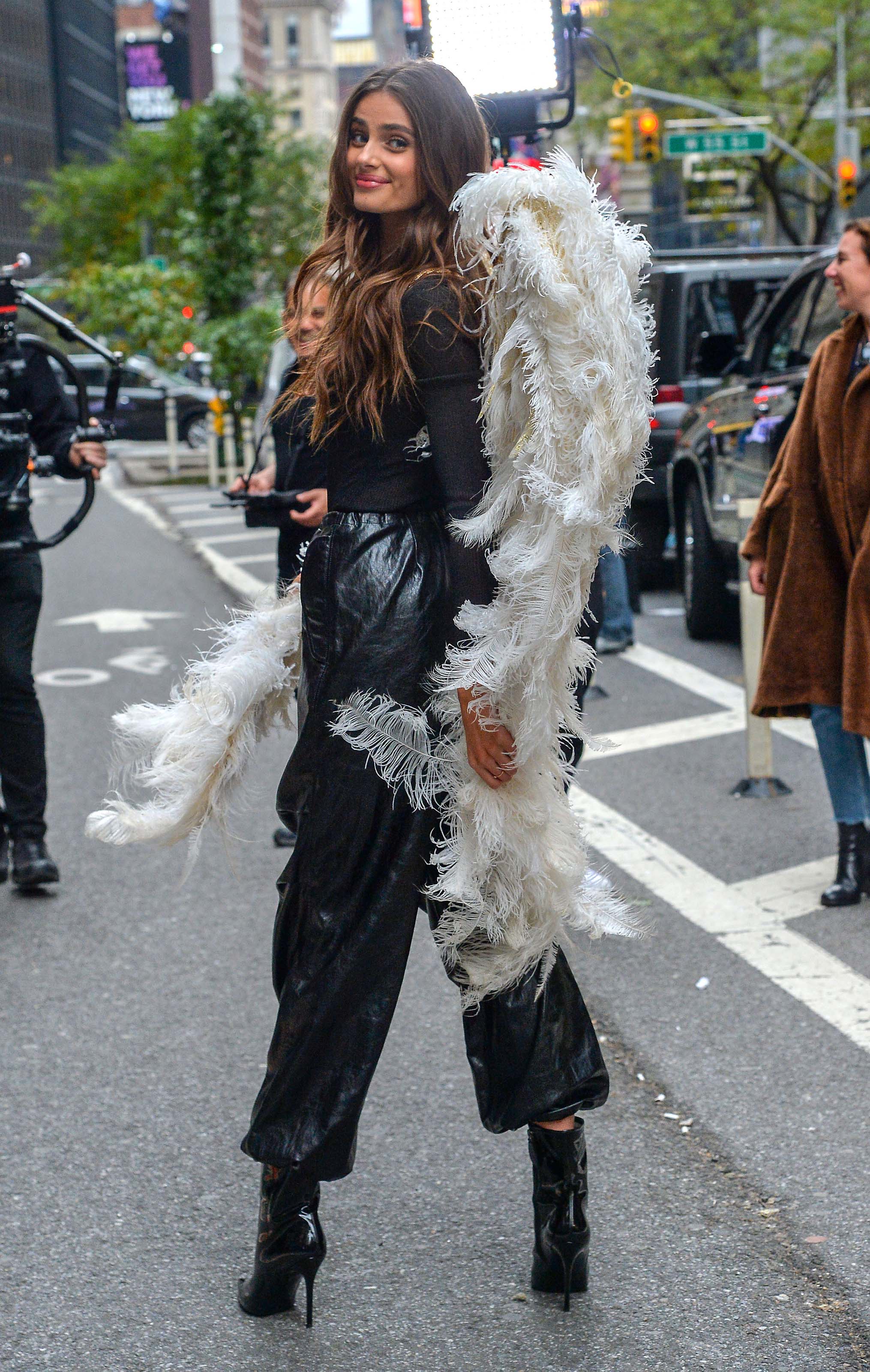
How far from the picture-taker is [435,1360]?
2.71 meters

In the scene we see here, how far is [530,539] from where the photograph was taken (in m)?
2.53

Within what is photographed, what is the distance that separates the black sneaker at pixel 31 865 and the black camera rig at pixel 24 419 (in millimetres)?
952

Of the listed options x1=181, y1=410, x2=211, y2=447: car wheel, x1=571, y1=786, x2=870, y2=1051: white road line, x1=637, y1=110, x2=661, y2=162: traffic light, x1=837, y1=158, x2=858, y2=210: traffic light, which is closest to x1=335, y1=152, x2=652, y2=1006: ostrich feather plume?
x1=571, y1=786, x2=870, y2=1051: white road line

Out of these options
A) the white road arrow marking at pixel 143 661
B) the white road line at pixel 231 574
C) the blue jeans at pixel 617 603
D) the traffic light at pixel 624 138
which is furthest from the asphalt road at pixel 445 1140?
the traffic light at pixel 624 138

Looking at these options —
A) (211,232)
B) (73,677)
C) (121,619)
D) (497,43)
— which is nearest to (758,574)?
(497,43)

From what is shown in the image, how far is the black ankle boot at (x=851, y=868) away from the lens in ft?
16.4

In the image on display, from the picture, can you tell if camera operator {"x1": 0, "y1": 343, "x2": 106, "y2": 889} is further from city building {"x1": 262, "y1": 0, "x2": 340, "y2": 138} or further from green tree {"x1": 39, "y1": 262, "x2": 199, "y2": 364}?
city building {"x1": 262, "y1": 0, "x2": 340, "y2": 138}

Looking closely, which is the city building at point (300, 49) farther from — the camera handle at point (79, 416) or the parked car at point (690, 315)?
the camera handle at point (79, 416)

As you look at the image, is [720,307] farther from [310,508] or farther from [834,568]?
[310,508]

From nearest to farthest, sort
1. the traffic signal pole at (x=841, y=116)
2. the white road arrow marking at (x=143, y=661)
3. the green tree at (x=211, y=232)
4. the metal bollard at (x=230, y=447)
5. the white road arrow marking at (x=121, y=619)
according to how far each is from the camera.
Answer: the white road arrow marking at (x=143, y=661) → the white road arrow marking at (x=121, y=619) → the metal bollard at (x=230, y=447) → the green tree at (x=211, y=232) → the traffic signal pole at (x=841, y=116)

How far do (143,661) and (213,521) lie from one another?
8.62 meters

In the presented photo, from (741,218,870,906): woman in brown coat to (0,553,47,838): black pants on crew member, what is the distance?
2241 millimetres

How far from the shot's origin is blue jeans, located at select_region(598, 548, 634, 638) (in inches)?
337

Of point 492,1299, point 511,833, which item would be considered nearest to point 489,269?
point 511,833
